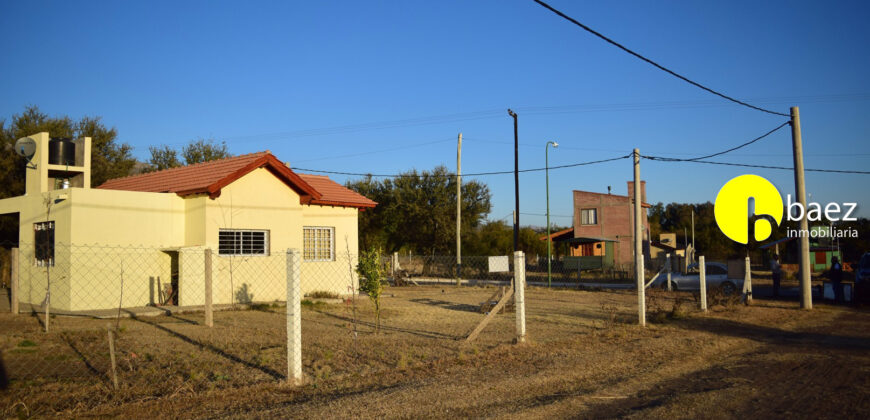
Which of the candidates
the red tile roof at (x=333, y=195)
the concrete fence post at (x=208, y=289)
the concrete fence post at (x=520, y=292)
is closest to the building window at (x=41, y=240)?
the concrete fence post at (x=208, y=289)

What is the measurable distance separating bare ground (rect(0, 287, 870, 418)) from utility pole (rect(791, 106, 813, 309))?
3.19 m

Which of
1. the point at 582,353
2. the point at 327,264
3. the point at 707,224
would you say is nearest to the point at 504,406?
the point at 582,353

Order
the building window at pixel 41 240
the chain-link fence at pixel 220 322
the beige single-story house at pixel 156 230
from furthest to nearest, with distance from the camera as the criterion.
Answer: the building window at pixel 41 240 → the beige single-story house at pixel 156 230 → the chain-link fence at pixel 220 322

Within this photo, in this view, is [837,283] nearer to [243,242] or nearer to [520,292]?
[520,292]

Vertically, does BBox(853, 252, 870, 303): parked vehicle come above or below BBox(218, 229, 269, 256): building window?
below

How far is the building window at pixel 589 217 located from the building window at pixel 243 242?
35.9 m

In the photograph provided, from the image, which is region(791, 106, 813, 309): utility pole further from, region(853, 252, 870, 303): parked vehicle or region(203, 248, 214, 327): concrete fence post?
region(203, 248, 214, 327): concrete fence post

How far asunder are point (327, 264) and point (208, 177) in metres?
5.23

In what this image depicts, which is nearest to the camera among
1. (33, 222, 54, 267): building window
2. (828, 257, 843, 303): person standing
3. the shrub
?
the shrub

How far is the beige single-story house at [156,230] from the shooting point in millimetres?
15117

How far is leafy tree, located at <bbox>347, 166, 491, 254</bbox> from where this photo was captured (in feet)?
144

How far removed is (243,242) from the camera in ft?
57.7

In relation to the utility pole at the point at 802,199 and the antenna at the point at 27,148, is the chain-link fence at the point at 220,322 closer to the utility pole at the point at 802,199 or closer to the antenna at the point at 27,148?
the antenna at the point at 27,148

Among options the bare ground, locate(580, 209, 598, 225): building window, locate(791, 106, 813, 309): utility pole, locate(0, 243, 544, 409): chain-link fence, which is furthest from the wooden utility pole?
locate(580, 209, 598, 225): building window
